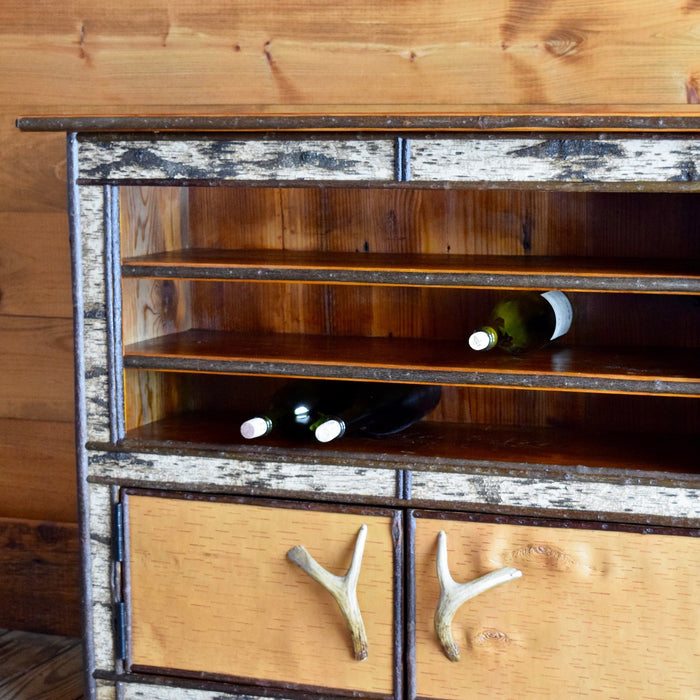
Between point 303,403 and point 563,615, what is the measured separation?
0.62 metres

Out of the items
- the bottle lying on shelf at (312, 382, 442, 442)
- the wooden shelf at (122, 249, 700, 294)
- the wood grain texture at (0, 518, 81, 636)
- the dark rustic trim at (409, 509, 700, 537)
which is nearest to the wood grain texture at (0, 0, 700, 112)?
the wooden shelf at (122, 249, 700, 294)

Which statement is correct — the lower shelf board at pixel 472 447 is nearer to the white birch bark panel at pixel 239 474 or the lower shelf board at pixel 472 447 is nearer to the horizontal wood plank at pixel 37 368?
the white birch bark panel at pixel 239 474

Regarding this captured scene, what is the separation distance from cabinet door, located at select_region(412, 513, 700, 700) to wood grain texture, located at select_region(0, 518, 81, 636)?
1037mm

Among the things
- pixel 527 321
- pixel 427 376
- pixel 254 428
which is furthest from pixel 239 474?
pixel 527 321

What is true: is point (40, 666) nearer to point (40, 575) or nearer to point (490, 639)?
point (40, 575)

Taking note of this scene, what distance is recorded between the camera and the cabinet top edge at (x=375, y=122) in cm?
153

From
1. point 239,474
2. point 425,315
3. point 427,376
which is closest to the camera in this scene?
point 427,376

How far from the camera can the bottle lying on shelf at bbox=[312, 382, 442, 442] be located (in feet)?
6.31

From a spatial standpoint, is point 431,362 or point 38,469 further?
point 38,469

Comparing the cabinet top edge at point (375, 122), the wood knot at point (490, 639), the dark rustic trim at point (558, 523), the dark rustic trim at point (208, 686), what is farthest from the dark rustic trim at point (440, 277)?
the dark rustic trim at point (208, 686)

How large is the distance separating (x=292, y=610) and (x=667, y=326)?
903mm

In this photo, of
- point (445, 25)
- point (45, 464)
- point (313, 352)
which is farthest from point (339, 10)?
point (45, 464)

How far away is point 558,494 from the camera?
65.9 inches

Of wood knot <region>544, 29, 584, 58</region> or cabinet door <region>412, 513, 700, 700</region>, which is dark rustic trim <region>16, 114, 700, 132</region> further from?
cabinet door <region>412, 513, 700, 700</region>
